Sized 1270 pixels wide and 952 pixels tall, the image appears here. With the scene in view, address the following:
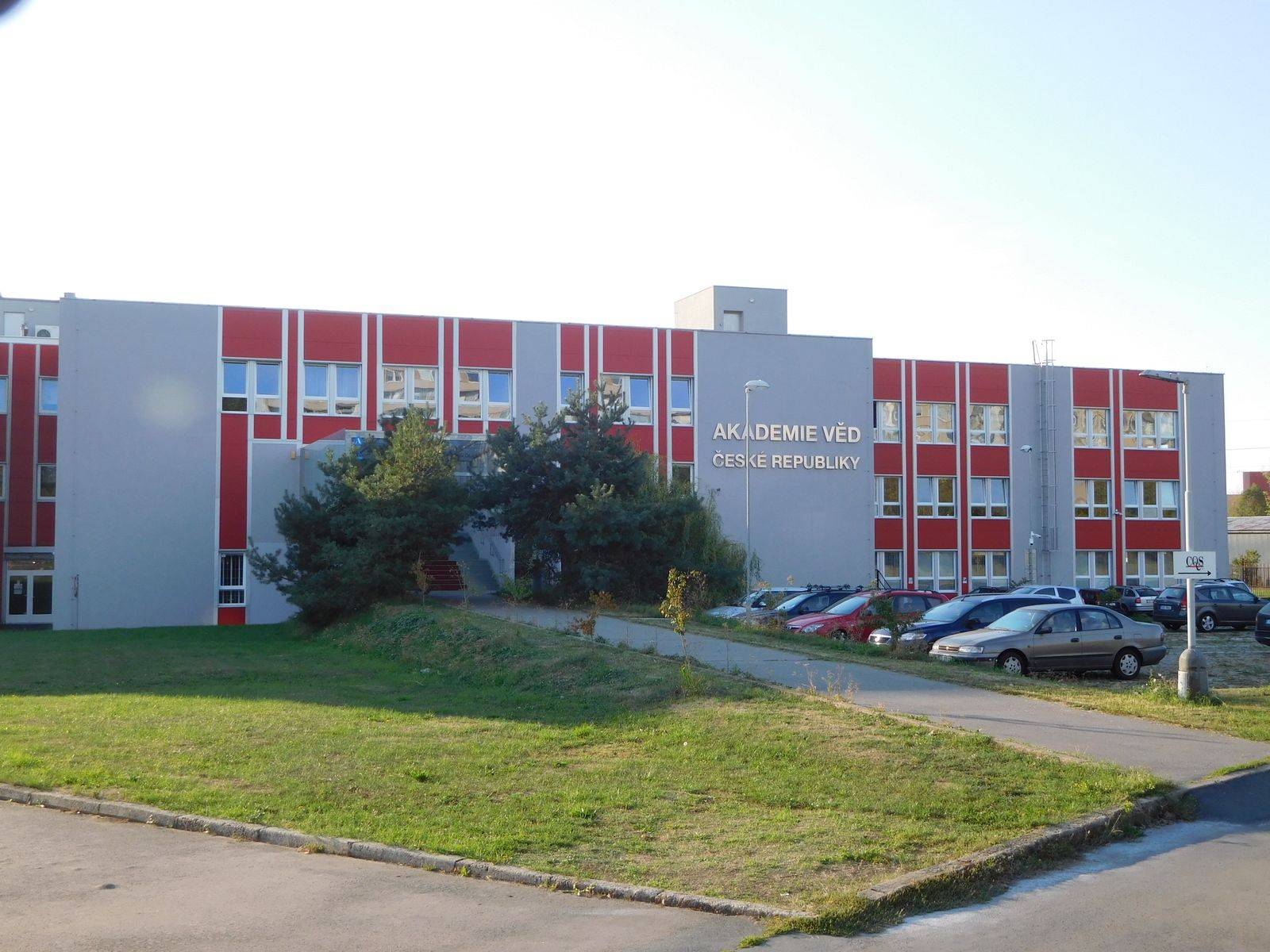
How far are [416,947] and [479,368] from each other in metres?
38.9

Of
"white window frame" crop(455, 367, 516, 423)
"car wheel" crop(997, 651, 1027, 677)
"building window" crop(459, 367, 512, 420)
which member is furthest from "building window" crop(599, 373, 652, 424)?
"car wheel" crop(997, 651, 1027, 677)

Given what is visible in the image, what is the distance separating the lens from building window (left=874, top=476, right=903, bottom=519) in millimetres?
51125

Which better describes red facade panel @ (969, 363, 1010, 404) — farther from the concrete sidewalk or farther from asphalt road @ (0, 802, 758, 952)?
asphalt road @ (0, 802, 758, 952)

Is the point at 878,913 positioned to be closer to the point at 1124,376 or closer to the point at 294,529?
the point at 294,529

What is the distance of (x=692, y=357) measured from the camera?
47.2 metres

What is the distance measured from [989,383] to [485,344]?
2301 centimetres

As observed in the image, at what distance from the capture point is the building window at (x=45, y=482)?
45.8 metres

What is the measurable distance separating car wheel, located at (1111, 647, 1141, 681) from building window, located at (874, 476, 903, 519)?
102ft

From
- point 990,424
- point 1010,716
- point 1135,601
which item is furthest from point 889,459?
point 1010,716

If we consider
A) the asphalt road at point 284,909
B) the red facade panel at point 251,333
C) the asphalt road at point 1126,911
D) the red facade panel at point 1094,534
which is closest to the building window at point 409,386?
the red facade panel at point 251,333

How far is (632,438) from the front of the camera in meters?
44.8

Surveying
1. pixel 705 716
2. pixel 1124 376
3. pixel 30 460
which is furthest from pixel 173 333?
pixel 1124 376

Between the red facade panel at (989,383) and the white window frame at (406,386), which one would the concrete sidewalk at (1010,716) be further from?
the red facade panel at (989,383)

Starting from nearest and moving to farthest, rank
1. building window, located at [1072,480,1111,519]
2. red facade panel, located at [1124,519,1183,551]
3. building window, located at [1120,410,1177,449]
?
building window, located at [1072,480,1111,519], red facade panel, located at [1124,519,1183,551], building window, located at [1120,410,1177,449]
